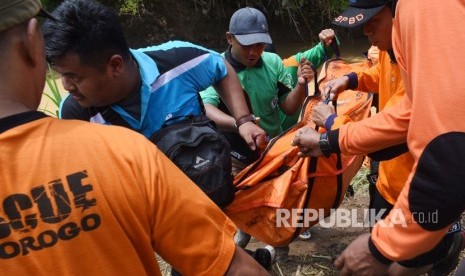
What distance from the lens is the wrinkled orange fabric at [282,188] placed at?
2.54 meters

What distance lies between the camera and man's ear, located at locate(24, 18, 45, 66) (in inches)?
44.1

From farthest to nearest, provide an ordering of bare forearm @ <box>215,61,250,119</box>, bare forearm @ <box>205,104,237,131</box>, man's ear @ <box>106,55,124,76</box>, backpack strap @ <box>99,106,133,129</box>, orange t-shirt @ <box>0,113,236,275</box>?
bare forearm @ <box>205,104,237,131</box> → bare forearm @ <box>215,61,250,119</box> → backpack strap @ <box>99,106,133,129</box> → man's ear @ <box>106,55,124,76</box> → orange t-shirt @ <box>0,113,236,275</box>

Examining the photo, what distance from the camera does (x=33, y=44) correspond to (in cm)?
113

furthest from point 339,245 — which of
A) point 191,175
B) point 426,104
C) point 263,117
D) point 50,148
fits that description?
point 50,148

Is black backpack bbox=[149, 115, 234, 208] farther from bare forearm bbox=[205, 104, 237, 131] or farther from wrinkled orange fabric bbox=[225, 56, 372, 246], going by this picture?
bare forearm bbox=[205, 104, 237, 131]

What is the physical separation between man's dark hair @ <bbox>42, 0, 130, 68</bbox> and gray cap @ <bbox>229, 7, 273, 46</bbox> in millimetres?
1524

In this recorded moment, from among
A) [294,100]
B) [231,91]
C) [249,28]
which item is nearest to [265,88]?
[294,100]

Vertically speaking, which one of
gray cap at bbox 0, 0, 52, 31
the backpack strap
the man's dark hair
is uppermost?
gray cap at bbox 0, 0, 52, 31

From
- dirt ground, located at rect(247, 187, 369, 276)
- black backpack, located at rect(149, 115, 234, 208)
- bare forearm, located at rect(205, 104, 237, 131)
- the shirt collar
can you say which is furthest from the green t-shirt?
black backpack, located at rect(149, 115, 234, 208)

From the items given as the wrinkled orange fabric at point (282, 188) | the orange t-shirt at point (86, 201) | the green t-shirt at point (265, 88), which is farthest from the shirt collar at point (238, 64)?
the orange t-shirt at point (86, 201)

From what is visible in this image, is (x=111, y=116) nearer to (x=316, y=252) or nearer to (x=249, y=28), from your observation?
(x=249, y=28)

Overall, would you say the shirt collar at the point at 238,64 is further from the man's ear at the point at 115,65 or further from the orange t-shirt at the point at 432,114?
the orange t-shirt at the point at 432,114

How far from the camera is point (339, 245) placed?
3.45 metres

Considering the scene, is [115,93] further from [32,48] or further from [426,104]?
[426,104]
